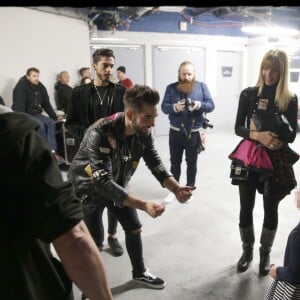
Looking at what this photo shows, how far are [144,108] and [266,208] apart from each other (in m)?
1.10

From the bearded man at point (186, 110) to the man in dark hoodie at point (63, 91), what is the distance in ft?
9.04

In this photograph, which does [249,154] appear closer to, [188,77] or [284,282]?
[284,282]

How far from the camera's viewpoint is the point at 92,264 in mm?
805

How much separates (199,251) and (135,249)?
2.48 feet

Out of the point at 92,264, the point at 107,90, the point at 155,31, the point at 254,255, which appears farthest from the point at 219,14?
the point at 92,264

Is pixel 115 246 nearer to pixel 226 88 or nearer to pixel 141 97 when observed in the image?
pixel 141 97

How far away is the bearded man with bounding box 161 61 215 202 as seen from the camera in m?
3.51

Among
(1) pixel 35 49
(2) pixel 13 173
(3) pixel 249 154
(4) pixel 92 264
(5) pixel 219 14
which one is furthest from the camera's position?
(5) pixel 219 14

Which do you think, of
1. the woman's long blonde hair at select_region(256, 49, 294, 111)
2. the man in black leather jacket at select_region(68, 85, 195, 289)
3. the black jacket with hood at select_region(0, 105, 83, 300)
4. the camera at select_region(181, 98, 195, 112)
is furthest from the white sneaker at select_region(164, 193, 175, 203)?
the black jacket with hood at select_region(0, 105, 83, 300)

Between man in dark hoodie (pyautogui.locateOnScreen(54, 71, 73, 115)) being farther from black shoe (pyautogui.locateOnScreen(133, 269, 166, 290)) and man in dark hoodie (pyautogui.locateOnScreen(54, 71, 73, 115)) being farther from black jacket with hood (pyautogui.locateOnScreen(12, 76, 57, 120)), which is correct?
black shoe (pyautogui.locateOnScreen(133, 269, 166, 290))

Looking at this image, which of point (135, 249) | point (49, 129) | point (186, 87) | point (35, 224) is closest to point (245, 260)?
point (135, 249)

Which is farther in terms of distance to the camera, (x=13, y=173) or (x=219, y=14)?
(x=219, y=14)

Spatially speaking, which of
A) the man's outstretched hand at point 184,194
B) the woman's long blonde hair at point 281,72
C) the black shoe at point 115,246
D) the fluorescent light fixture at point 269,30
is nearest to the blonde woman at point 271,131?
the woman's long blonde hair at point 281,72

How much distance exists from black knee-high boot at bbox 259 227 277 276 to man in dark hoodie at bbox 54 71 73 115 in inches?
170
